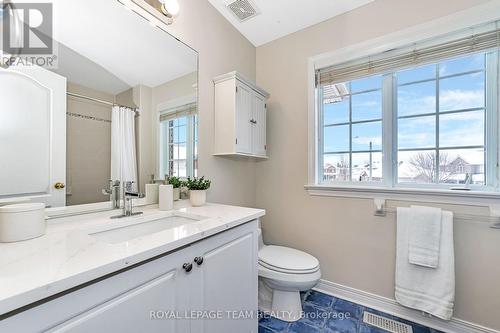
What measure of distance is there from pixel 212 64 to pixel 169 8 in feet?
1.60

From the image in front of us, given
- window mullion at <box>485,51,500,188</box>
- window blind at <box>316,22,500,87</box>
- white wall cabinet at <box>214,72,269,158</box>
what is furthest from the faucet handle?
window mullion at <box>485,51,500,188</box>

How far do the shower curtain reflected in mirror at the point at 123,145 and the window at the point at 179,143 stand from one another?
0.19 metres

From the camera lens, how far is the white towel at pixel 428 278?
139 cm

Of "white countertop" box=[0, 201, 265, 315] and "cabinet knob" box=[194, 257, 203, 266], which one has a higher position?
"white countertop" box=[0, 201, 265, 315]

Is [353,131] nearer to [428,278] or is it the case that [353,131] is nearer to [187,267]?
[428,278]

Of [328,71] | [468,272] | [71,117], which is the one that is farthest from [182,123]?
[468,272]

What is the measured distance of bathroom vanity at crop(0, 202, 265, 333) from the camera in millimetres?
503

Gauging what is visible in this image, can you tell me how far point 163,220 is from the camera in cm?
124

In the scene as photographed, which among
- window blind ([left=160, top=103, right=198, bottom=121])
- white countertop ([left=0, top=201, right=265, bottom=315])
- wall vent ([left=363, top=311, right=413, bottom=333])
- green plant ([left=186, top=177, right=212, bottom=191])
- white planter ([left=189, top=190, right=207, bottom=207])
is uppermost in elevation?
window blind ([left=160, top=103, right=198, bottom=121])

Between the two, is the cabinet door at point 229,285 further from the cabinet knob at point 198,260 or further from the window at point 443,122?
the window at point 443,122

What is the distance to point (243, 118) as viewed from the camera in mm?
1786

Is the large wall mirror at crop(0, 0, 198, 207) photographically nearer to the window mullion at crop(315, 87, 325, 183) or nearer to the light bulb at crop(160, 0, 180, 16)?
the light bulb at crop(160, 0, 180, 16)

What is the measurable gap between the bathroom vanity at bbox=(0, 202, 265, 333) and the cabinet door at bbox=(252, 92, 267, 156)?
2.68ft

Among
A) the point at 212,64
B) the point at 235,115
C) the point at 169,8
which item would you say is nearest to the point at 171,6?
the point at 169,8
